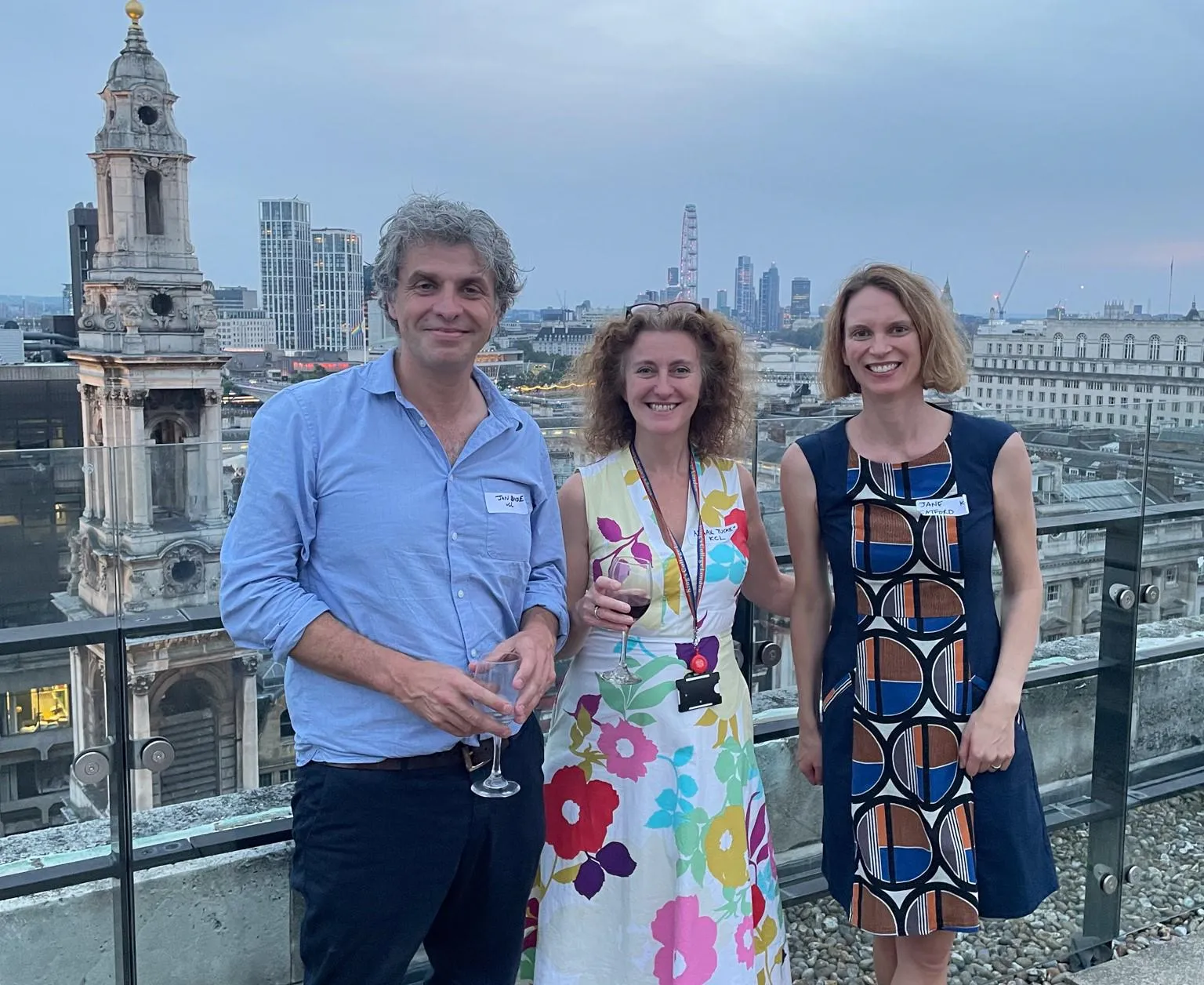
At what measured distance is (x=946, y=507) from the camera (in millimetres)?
2512

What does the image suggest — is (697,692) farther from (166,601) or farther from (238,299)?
(238,299)

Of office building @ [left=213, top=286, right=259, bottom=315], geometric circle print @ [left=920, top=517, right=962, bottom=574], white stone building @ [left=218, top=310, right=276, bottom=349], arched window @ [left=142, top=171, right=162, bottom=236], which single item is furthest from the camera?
office building @ [left=213, top=286, right=259, bottom=315]

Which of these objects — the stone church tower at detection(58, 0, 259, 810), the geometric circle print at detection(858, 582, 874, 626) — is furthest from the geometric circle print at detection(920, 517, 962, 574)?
the stone church tower at detection(58, 0, 259, 810)

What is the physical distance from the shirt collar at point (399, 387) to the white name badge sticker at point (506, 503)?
0.51 ft

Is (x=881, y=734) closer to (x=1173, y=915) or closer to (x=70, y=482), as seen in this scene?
(x=70, y=482)

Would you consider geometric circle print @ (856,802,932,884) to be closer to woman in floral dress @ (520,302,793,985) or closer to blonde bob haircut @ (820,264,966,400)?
woman in floral dress @ (520,302,793,985)

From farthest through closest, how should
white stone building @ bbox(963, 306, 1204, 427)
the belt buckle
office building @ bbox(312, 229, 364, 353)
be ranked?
office building @ bbox(312, 229, 364, 353) → white stone building @ bbox(963, 306, 1204, 427) → the belt buckle

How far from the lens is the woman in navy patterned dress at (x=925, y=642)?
2.53 meters

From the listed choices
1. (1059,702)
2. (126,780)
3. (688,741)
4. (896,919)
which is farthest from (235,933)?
(1059,702)

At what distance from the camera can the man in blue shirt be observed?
211 cm

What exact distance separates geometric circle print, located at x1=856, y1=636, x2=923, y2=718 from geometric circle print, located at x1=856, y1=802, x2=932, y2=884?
8.9 inches

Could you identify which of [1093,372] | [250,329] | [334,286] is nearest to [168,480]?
[1093,372]

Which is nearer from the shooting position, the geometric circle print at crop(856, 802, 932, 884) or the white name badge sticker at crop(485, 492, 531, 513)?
the white name badge sticker at crop(485, 492, 531, 513)

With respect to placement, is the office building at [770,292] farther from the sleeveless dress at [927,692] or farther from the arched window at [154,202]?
the sleeveless dress at [927,692]
